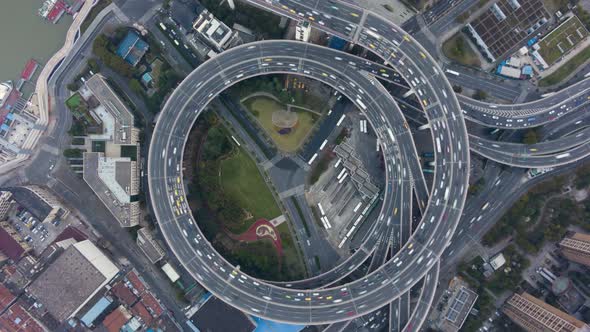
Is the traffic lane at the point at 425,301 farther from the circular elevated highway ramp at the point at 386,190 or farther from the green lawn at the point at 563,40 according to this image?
the green lawn at the point at 563,40

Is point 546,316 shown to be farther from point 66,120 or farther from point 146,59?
point 66,120

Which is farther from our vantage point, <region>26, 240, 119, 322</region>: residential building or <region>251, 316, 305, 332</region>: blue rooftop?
<region>251, 316, 305, 332</region>: blue rooftop

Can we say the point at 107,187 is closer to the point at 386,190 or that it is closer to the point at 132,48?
the point at 132,48

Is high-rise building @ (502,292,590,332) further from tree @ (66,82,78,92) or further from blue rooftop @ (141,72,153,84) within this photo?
tree @ (66,82,78,92)

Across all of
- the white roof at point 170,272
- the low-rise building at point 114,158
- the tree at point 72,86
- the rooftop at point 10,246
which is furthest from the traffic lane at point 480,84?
the rooftop at point 10,246

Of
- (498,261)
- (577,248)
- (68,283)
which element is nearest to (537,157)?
(577,248)

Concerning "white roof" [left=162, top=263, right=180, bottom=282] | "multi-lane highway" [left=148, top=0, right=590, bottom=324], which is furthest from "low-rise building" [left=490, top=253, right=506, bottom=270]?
"white roof" [left=162, top=263, right=180, bottom=282]

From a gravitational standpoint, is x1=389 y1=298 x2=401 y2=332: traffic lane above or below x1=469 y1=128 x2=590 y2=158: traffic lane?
below
